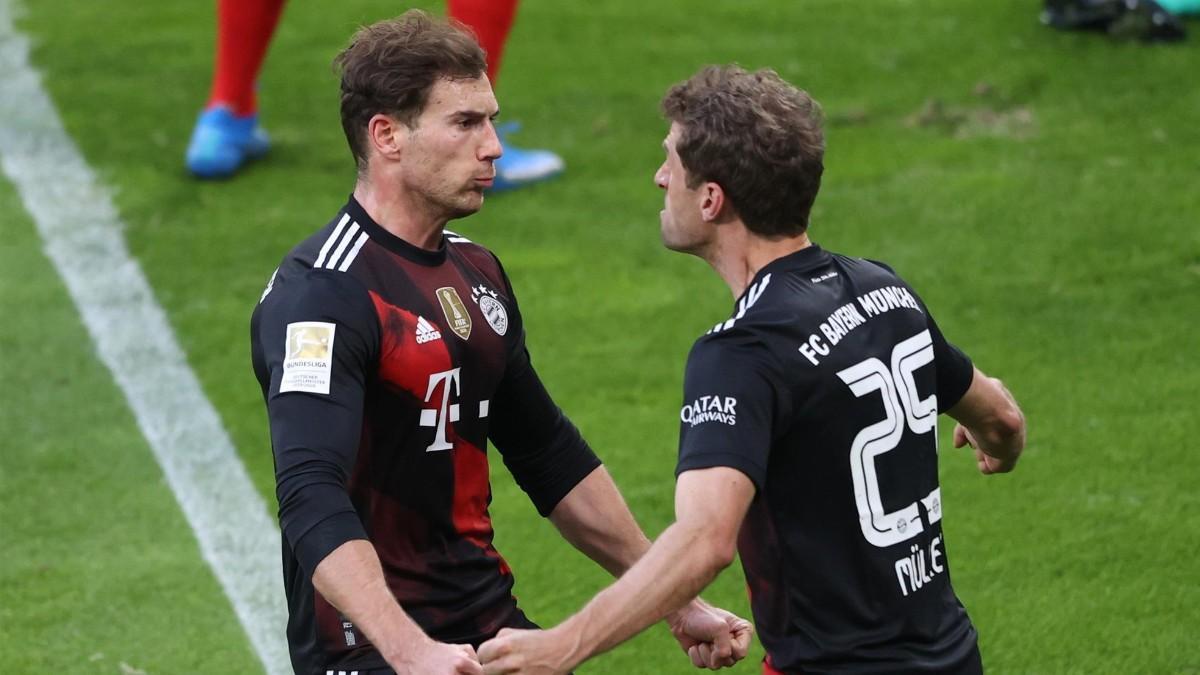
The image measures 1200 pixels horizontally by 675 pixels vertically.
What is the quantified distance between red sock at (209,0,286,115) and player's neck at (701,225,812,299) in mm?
5148

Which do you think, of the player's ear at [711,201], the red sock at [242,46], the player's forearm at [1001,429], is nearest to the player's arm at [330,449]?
the player's ear at [711,201]

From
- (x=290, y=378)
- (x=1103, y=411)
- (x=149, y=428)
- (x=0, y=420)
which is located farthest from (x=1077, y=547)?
(x=0, y=420)

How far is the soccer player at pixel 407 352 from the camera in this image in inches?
125

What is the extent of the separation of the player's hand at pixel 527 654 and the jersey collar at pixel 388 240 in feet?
2.75

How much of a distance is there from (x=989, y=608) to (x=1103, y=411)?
1.30m

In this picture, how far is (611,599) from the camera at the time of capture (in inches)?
111

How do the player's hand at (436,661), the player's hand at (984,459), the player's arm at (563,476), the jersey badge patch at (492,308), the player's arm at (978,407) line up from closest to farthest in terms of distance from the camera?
the player's hand at (436,661)
the player's arm at (978,407)
the jersey badge patch at (492,308)
the player's hand at (984,459)
the player's arm at (563,476)

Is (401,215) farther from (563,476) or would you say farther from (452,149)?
(563,476)

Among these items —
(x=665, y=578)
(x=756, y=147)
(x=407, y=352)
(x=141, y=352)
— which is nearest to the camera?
(x=665, y=578)

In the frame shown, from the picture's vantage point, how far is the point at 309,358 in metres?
3.11

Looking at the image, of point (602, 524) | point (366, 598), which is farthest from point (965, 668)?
point (366, 598)

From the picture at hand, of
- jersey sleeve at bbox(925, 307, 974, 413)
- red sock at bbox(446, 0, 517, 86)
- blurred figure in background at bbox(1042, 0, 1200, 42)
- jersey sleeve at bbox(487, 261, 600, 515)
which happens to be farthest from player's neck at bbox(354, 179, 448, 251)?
blurred figure in background at bbox(1042, 0, 1200, 42)

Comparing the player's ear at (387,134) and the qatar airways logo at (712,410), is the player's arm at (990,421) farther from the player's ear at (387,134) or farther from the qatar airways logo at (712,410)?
the player's ear at (387,134)

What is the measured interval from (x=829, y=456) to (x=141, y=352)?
4.29 meters
